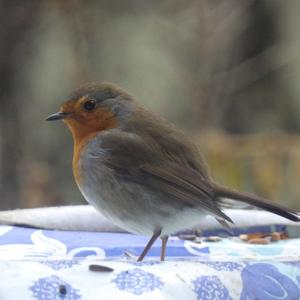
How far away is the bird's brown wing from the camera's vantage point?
3170 mm

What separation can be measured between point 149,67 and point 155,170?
490 centimetres

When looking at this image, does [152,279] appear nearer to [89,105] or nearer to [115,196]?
[115,196]

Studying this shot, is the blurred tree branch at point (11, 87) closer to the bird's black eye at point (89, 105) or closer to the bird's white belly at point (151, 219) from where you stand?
the bird's black eye at point (89, 105)

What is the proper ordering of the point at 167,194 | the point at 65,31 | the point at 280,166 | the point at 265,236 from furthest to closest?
the point at 65,31
the point at 280,166
the point at 265,236
the point at 167,194

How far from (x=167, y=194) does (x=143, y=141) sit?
0.70 ft

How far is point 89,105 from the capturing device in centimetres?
335

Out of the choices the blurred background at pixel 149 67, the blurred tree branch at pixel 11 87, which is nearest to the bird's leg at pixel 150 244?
the blurred background at pixel 149 67

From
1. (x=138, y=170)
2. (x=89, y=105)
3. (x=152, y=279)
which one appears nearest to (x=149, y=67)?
(x=89, y=105)

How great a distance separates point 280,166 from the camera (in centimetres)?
673

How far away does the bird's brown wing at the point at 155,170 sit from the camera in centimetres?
317

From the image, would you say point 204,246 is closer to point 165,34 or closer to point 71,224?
point 71,224

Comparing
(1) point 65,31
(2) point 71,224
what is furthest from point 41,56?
(2) point 71,224

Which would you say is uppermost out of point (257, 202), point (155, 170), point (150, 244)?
point (155, 170)

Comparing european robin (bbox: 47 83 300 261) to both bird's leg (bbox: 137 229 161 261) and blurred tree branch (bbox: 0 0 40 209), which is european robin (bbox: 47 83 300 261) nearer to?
bird's leg (bbox: 137 229 161 261)
